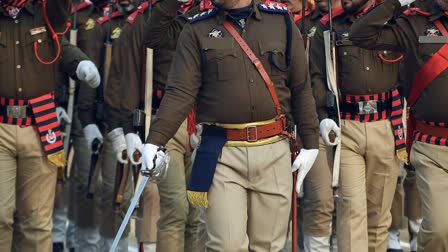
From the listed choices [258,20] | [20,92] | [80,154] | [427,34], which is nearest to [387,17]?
[427,34]

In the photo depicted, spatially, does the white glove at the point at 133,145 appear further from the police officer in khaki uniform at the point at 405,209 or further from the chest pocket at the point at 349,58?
the police officer in khaki uniform at the point at 405,209

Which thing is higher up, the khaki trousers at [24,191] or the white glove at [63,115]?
the white glove at [63,115]

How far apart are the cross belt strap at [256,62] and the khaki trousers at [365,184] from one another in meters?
1.97

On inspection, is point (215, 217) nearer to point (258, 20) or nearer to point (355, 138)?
point (258, 20)

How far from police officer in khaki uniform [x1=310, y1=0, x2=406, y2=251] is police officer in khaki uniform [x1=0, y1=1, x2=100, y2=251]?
2.02 m

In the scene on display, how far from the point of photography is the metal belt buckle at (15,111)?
8.95 meters

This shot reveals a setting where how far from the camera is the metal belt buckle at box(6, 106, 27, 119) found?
29.3 ft

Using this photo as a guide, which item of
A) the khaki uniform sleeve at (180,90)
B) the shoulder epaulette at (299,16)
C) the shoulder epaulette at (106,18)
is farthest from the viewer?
the shoulder epaulette at (106,18)

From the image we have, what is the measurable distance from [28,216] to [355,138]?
2453 millimetres

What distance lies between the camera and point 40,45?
898cm

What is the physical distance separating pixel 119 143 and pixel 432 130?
2627 millimetres

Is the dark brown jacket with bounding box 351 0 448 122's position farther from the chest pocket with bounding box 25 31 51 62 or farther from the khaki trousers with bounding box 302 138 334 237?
the chest pocket with bounding box 25 31 51 62

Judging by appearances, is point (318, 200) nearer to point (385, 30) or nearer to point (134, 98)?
point (134, 98)

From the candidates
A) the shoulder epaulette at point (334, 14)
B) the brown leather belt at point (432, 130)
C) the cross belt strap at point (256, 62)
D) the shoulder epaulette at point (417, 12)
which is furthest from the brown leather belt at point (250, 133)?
the shoulder epaulette at point (334, 14)
